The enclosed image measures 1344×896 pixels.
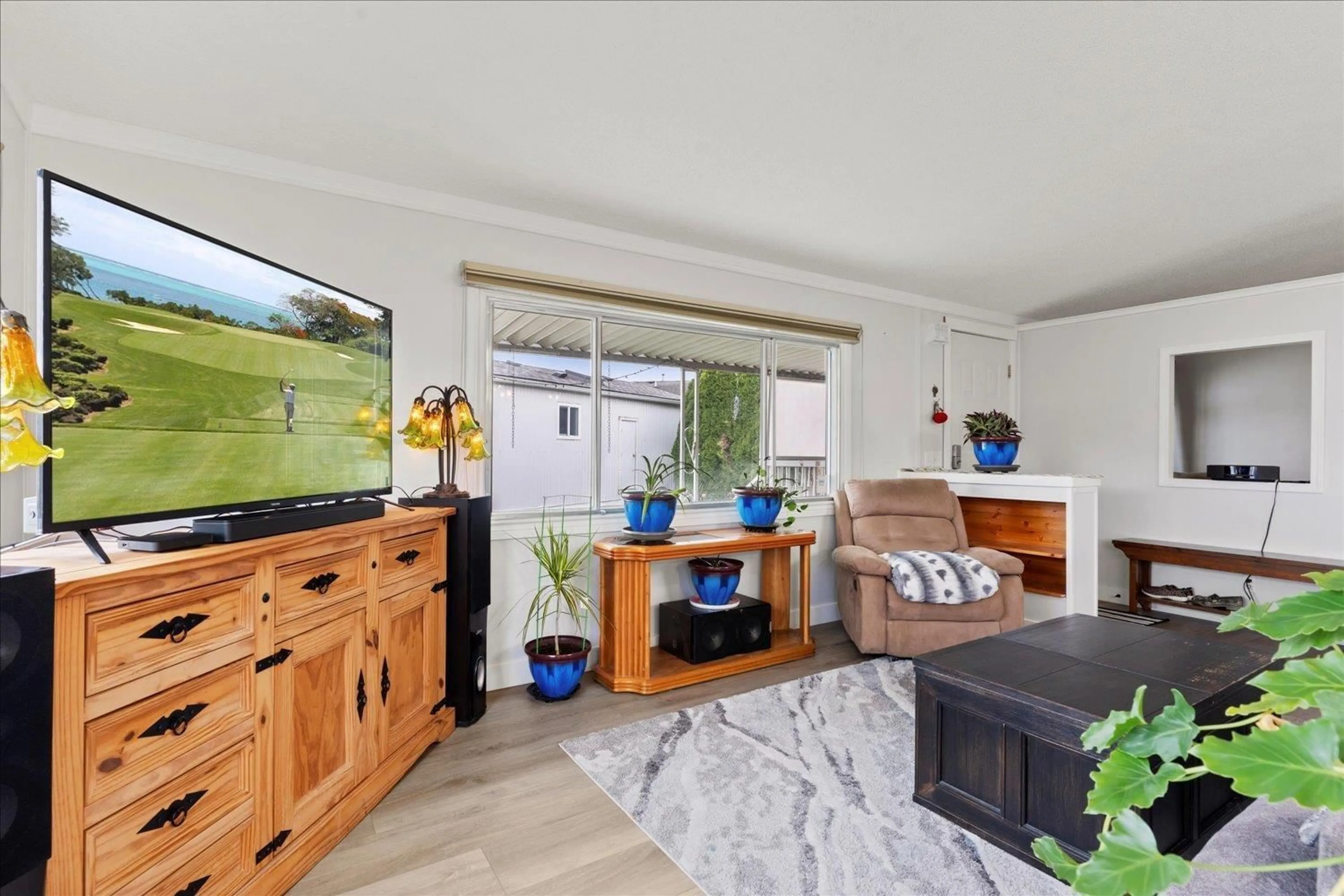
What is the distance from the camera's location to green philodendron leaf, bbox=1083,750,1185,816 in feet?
2.17

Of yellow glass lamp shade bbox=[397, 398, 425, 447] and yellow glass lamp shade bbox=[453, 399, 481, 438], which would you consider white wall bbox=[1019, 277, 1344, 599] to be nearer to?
yellow glass lamp shade bbox=[453, 399, 481, 438]

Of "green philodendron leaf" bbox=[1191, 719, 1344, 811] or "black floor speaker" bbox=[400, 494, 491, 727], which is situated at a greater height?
"green philodendron leaf" bbox=[1191, 719, 1344, 811]

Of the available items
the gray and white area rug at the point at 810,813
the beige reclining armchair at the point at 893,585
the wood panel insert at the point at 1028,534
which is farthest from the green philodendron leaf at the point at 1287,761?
the wood panel insert at the point at 1028,534

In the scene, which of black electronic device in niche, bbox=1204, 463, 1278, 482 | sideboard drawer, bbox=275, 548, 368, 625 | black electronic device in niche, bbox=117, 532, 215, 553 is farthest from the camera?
black electronic device in niche, bbox=1204, 463, 1278, 482

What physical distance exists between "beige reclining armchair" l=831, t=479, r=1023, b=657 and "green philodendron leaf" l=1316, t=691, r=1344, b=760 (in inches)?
109

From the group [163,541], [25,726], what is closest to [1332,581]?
[25,726]

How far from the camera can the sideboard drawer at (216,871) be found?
136 cm

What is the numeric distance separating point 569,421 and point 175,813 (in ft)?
7.50

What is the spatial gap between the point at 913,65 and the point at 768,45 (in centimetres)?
46

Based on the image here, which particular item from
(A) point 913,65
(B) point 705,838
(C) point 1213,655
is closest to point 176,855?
(B) point 705,838

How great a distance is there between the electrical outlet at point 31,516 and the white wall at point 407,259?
0.06 metres

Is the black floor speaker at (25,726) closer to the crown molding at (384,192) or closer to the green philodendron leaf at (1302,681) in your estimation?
the green philodendron leaf at (1302,681)

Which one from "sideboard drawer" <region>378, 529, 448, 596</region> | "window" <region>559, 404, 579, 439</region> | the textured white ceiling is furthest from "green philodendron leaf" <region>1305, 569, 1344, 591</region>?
"window" <region>559, 404, 579, 439</region>

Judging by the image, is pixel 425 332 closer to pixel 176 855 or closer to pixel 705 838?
pixel 176 855
